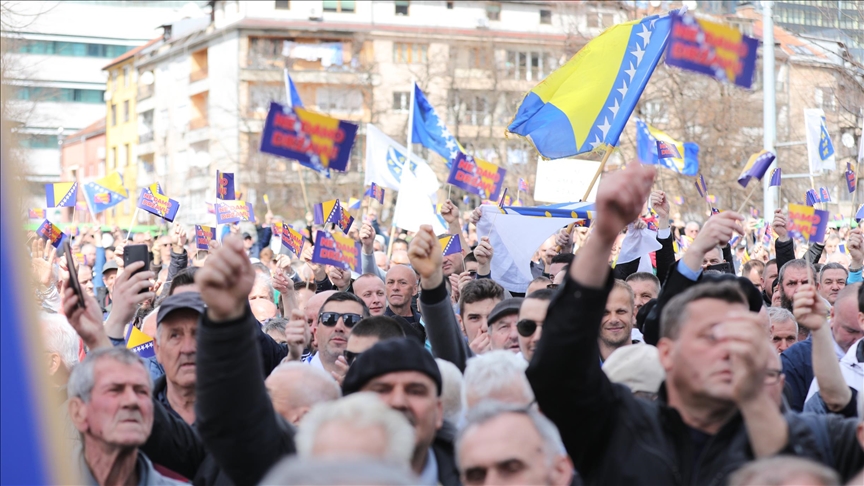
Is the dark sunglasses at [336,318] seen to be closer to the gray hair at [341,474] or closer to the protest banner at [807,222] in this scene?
the protest banner at [807,222]

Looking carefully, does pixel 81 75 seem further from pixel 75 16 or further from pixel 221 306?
pixel 221 306

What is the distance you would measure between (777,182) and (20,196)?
42.1 feet

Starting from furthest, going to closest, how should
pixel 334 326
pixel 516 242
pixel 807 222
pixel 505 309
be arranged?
pixel 516 242, pixel 807 222, pixel 334 326, pixel 505 309

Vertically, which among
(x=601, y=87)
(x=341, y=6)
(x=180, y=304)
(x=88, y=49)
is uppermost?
(x=88, y=49)

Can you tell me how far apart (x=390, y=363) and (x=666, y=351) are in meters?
0.96

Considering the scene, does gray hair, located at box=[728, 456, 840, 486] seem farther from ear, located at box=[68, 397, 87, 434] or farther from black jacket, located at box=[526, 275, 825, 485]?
ear, located at box=[68, 397, 87, 434]

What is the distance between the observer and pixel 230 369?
3949mm

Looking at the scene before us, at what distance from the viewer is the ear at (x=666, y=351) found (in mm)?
3920

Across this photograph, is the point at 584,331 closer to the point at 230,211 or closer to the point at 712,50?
the point at 712,50

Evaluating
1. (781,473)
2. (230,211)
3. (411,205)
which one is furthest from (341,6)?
(781,473)

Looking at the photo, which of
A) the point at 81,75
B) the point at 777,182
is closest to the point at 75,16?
the point at 81,75

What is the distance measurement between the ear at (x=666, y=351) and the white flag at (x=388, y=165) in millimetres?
11728

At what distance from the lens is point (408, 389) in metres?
4.28

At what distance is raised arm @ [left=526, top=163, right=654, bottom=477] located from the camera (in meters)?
3.77
